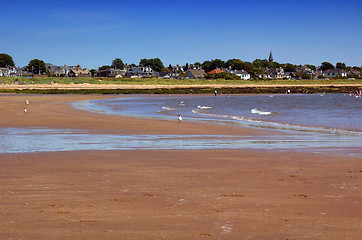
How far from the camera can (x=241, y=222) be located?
5.82m

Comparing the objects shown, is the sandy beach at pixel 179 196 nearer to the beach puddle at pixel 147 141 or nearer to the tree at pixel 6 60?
the beach puddle at pixel 147 141

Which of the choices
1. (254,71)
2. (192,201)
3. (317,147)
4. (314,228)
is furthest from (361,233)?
(254,71)

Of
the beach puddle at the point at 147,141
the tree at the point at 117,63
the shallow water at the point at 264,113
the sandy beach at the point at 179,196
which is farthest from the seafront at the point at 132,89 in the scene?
the tree at the point at 117,63

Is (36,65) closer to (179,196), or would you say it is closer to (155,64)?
(155,64)

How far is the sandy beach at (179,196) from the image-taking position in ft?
18.1

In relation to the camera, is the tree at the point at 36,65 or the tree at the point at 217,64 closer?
the tree at the point at 36,65

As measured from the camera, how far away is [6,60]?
573 ft

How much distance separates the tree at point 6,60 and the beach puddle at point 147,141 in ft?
550

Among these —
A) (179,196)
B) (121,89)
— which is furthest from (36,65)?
(179,196)

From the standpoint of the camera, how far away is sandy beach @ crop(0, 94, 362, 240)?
5.52 metres

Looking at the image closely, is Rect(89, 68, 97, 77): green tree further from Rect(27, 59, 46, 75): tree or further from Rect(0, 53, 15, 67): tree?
Rect(27, 59, 46, 75): tree

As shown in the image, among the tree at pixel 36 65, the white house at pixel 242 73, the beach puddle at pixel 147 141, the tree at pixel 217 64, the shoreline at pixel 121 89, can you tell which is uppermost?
the tree at pixel 217 64

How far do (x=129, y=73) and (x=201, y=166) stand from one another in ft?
544

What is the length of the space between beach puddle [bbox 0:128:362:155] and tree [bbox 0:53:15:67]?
167506mm
